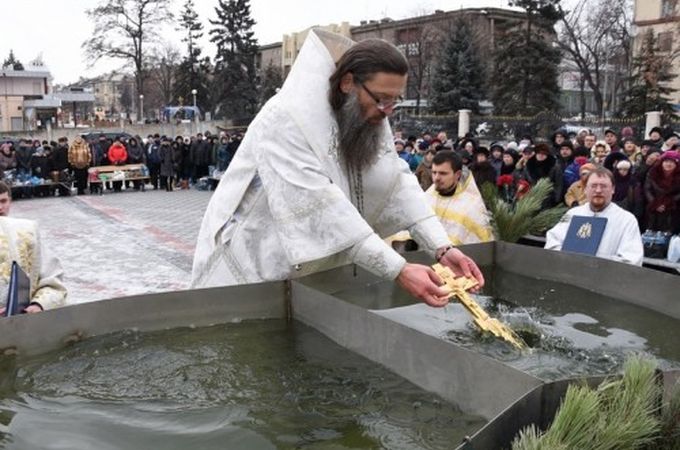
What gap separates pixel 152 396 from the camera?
1.93 metres

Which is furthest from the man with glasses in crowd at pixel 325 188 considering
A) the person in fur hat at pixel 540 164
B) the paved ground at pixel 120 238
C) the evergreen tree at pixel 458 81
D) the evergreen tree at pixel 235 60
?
the evergreen tree at pixel 235 60

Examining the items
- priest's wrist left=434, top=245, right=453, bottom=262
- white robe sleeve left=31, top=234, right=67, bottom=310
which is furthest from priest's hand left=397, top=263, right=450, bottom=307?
white robe sleeve left=31, top=234, right=67, bottom=310

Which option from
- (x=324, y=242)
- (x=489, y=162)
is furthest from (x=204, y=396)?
(x=489, y=162)

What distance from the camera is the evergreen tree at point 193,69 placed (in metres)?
56.1

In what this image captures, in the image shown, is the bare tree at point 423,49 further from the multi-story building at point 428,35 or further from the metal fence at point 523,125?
the metal fence at point 523,125

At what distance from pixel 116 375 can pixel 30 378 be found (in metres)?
0.23

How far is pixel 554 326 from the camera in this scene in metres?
2.84

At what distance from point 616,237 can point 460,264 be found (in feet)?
6.63

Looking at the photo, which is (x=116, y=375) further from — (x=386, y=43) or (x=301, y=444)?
(x=386, y=43)

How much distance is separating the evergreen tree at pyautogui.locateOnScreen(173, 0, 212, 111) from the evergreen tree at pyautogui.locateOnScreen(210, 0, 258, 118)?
2.66 meters

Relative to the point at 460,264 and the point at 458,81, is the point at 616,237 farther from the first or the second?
the point at 458,81

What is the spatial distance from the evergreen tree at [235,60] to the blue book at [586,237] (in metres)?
49.0

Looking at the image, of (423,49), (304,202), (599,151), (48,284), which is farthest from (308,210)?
(423,49)

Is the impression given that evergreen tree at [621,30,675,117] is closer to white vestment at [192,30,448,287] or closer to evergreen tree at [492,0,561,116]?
evergreen tree at [492,0,561,116]
